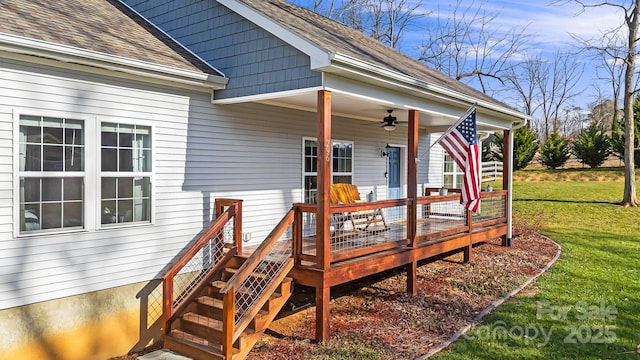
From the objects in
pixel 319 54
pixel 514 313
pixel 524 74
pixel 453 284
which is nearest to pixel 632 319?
pixel 514 313

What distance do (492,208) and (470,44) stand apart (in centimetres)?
2283

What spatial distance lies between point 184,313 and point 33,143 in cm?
275

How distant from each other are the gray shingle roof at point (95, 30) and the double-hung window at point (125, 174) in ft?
3.22

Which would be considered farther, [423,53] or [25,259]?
[423,53]

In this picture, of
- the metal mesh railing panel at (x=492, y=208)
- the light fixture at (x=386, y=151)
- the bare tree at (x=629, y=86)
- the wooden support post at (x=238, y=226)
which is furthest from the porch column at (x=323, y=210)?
the bare tree at (x=629, y=86)

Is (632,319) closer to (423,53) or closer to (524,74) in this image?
(423,53)

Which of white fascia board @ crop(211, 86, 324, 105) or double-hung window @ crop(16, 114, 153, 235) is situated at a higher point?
white fascia board @ crop(211, 86, 324, 105)

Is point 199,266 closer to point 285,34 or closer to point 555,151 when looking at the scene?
point 285,34

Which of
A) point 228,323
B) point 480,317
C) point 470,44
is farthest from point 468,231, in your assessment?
point 470,44

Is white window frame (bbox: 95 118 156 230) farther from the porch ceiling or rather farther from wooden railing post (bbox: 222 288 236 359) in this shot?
wooden railing post (bbox: 222 288 236 359)

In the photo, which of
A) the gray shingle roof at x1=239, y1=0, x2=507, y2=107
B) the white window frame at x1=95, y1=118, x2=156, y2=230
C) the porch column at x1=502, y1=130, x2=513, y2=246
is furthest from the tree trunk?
the white window frame at x1=95, y1=118, x2=156, y2=230

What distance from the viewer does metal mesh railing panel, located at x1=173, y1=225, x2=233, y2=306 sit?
6660mm

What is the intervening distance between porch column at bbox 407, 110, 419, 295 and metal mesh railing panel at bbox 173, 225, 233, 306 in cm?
286

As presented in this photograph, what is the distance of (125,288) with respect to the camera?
6.04 meters
